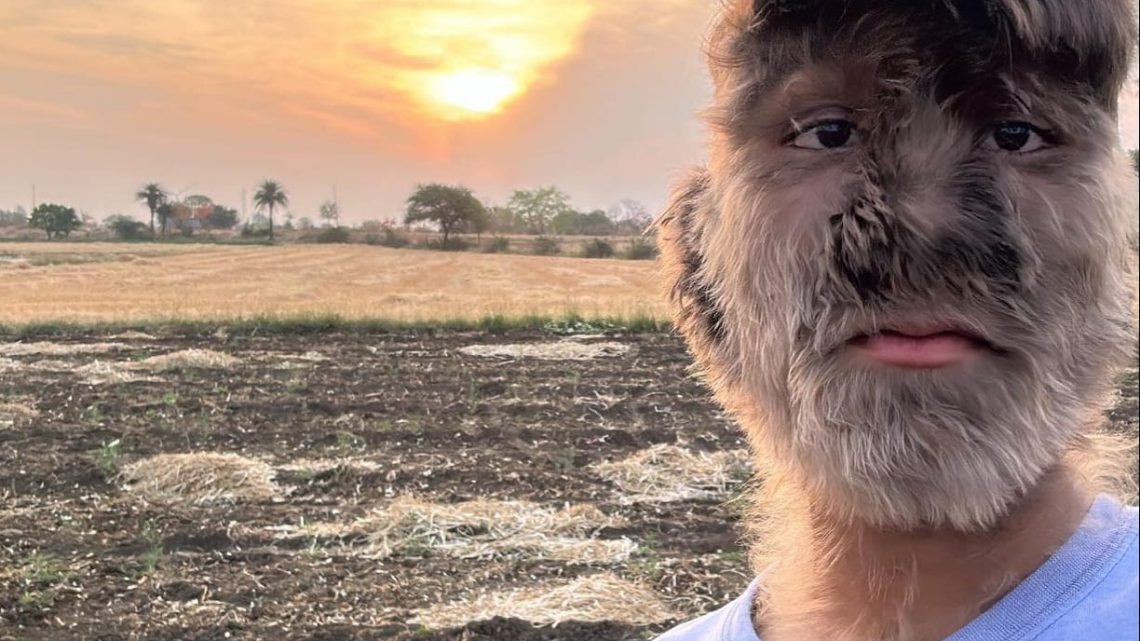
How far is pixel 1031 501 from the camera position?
713 mm

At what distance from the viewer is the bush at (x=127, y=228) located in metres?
1.63

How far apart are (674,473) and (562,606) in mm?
1511

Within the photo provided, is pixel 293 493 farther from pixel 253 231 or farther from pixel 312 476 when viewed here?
pixel 253 231

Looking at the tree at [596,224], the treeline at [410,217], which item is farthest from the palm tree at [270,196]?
the tree at [596,224]

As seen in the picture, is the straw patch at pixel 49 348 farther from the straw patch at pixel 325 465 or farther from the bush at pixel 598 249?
the straw patch at pixel 325 465

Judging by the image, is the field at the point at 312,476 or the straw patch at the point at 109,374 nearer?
the field at the point at 312,476

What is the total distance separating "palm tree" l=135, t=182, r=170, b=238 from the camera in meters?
1.65

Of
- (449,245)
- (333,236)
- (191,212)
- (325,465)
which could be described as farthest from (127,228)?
(325,465)

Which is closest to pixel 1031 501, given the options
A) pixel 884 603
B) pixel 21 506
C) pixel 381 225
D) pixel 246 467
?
pixel 884 603

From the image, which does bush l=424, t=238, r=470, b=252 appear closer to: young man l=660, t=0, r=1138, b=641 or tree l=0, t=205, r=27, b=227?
tree l=0, t=205, r=27, b=227

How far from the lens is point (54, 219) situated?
58.9 inches

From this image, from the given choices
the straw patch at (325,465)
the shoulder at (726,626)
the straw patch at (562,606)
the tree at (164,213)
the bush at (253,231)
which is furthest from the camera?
the straw patch at (325,465)

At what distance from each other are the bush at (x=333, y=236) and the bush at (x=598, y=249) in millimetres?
630

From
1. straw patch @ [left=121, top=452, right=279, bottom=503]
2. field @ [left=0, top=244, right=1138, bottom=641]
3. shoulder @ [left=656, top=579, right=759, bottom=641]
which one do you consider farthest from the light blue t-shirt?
straw patch @ [left=121, top=452, right=279, bottom=503]
